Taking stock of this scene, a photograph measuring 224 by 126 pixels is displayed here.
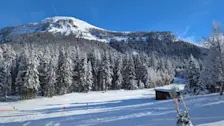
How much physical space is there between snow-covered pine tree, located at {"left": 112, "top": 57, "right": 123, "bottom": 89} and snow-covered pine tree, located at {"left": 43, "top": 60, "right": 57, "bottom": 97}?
20.0m

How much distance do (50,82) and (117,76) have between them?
2187 centimetres

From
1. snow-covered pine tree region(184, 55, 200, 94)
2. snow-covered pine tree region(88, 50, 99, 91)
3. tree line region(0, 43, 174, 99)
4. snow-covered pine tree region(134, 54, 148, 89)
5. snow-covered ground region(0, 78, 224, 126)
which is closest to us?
snow-covered ground region(0, 78, 224, 126)

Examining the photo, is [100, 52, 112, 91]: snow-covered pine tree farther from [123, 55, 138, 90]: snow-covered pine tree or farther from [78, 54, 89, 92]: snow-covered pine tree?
[78, 54, 89, 92]: snow-covered pine tree

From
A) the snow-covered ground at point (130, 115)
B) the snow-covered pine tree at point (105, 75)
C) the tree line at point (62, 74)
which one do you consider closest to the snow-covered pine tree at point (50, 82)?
the tree line at point (62, 74)

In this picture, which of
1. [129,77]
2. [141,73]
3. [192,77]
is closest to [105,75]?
[129,77]

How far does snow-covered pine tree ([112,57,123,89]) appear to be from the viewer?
54938 mm

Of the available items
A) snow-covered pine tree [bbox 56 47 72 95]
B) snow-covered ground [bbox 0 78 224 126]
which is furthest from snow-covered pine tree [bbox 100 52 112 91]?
snow-covered ground [bbox 0 78 224 126]

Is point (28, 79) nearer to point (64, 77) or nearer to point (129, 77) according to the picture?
point (64, 77)

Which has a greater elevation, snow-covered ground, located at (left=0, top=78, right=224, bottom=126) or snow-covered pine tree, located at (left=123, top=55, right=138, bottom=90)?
snow-covered pine tree, located at (left=123, top=55, right=138, bottom=90)

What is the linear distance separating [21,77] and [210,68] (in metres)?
39.7

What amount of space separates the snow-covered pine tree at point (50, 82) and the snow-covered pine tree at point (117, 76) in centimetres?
2000

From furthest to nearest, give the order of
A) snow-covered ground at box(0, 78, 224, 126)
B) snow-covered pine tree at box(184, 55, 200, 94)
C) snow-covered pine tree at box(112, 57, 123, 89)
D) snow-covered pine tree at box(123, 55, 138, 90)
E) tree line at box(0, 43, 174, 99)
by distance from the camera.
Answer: snow-covered pine tree at box(123, 55, 138, 90) → snow-covered pine tree at box(112, 57, 123, 89) → tree line at box(0, 43, 174, 99) → snow-covered pine tree at box(184, 55, 200, 94) → snow-covered ground at box(0, 78, 224, 126)

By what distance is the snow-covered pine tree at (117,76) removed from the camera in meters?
54.9

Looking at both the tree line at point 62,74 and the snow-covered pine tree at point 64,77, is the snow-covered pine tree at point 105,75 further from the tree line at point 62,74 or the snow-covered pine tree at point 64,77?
the snow-covered pine tree at point 64,77
